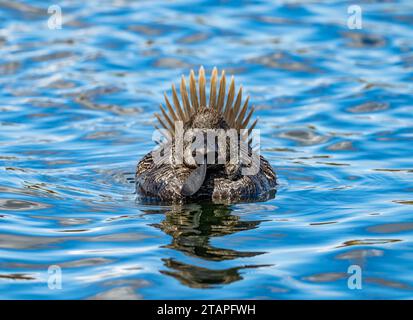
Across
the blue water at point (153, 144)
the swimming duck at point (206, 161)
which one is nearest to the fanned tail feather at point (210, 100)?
the swimming duck at point (206, 161)

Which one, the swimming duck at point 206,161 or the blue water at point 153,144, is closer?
the blue water at point 153,144

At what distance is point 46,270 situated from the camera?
7.67m

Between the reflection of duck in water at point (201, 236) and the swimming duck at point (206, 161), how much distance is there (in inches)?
9.4

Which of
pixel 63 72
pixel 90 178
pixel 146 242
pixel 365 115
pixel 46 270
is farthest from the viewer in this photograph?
pixel 63 72

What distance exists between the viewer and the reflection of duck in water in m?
7.39

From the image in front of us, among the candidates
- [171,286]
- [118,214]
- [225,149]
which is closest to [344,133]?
[225,149]

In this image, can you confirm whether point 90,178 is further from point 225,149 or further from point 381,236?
point 381,236

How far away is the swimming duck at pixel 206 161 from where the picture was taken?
943cm

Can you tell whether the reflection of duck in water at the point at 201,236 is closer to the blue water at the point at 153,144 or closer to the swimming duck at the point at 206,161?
the blue water at the point at 153,144

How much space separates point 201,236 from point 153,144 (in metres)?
4.14

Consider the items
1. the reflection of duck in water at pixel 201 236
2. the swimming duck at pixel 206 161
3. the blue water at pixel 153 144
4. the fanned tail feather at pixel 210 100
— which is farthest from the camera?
the fanned tail feather at pixel 210 100

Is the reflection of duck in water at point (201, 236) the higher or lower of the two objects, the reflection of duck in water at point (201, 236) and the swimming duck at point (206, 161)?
the lower

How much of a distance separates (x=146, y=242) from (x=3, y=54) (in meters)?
9.35

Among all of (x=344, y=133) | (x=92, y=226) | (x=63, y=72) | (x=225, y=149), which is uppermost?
(x=63, y=72)
